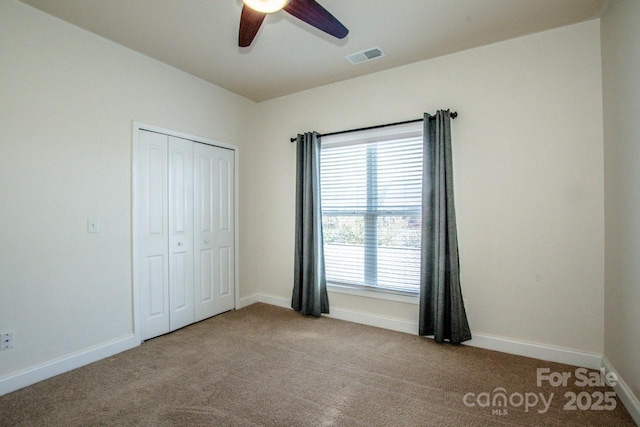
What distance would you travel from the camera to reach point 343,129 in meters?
3.56

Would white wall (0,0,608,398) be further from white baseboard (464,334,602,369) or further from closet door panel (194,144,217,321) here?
closet door panel (194,144,217,321)

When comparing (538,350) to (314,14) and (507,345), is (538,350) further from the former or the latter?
(314,14)

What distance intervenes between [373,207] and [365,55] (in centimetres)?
154

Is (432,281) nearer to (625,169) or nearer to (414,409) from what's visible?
(414,409)

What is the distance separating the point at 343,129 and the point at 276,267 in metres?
1.99

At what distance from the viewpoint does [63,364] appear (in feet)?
7.88

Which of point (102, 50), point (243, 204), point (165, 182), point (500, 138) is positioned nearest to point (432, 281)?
point (500, 138)

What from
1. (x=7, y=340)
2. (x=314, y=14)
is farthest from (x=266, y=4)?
(x=7, y=340)

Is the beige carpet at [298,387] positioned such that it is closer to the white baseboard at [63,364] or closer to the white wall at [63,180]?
the white baseboard at [63,364]

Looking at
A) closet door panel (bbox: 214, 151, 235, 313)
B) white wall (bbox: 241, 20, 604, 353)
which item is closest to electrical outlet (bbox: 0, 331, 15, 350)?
closet door panel (bbox: 214, 151, 235, 313)

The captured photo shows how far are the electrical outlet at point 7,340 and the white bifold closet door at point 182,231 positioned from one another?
34.9 inches

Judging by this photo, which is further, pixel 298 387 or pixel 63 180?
pixel 63 180

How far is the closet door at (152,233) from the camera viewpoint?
2.95 metres

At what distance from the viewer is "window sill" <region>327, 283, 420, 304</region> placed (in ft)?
10.3
